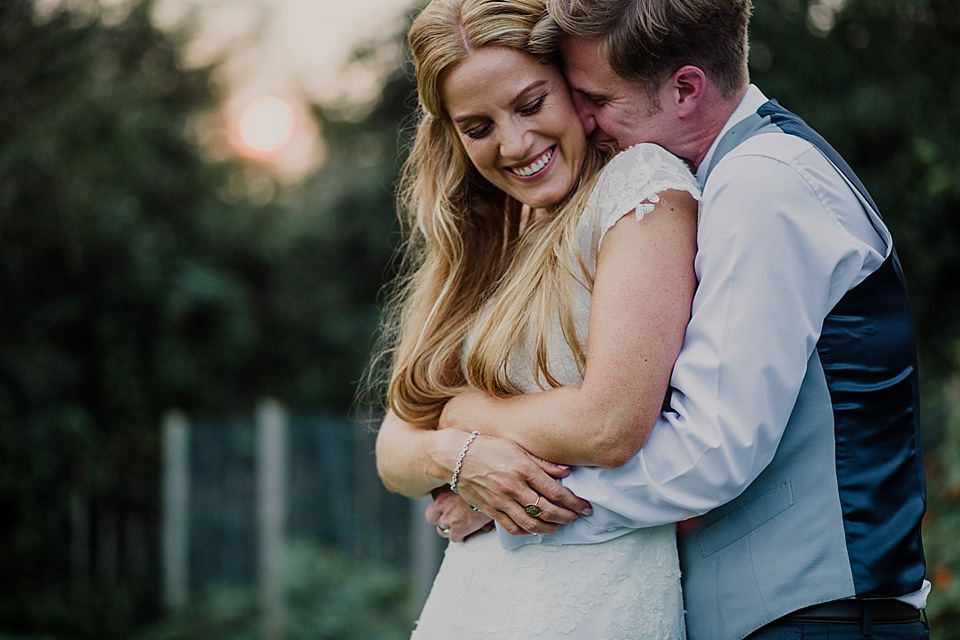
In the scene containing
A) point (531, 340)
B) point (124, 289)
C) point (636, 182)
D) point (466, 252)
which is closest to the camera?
point (636, 182)

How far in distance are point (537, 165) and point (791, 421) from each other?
0.81 m

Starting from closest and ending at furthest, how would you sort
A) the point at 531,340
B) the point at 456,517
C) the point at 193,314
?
1. the point at 531,340
2. the point at 456,517
3. the point at 193,314

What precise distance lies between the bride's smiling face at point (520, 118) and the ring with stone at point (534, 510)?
2.32 ft

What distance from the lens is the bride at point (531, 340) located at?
1.82 m

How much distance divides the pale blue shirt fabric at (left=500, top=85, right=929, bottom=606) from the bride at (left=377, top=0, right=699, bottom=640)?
0.08 m

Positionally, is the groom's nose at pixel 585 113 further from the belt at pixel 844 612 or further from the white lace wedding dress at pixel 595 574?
the belt at pixel 844 612

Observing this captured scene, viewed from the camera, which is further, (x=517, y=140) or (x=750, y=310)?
(x=517, y=140)

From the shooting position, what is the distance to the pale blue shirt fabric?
1.64 meters

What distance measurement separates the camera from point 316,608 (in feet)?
26.1

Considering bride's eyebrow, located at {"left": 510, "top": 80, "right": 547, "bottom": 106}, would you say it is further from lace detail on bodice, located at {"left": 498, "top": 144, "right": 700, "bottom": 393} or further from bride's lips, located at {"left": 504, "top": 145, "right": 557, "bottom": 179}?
lace detail on bodice, located at {"left": 498, "top": 144, "right": 700, "bottom": 393}

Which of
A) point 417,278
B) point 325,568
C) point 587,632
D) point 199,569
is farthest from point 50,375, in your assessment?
point 587,632

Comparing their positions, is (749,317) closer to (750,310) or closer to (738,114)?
(750,310)

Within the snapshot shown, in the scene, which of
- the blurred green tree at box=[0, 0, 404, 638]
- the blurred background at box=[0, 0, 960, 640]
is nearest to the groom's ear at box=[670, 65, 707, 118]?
the blurred background at box=[0, 0, 960, 640]

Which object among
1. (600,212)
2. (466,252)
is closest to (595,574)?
(600,212)
